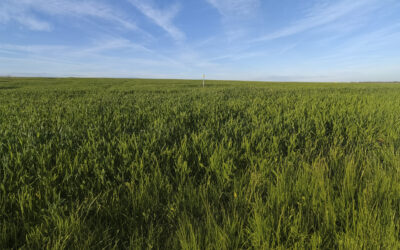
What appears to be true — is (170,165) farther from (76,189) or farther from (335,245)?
(335,245)

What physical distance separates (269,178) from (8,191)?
2.46 metres

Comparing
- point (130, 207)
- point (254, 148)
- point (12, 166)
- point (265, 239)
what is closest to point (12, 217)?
point (12, 166)

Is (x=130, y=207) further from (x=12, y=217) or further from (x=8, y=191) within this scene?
(x=8, y=191)

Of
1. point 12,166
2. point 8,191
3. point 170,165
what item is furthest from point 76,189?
point 170,165

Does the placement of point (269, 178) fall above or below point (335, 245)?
above

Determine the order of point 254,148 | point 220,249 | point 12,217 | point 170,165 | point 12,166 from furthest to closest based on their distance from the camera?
1. point 254,148
2. point 170,165
3. point 12,166
4. point 12,217
5. point 220,249

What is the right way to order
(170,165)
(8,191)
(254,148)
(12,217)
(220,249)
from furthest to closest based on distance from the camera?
(254,148), (170,165), (8,191), (12,217), (220,249)

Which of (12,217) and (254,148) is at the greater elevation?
(254,148)

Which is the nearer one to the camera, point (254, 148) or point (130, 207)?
point (130, 207)

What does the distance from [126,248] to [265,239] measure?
995 millimetres

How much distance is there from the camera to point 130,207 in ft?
5.22

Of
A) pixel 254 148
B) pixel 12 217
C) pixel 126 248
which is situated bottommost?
pixel 126 248

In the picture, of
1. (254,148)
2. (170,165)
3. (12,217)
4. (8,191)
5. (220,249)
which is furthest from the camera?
(254,148)

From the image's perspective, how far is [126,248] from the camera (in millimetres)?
1260
